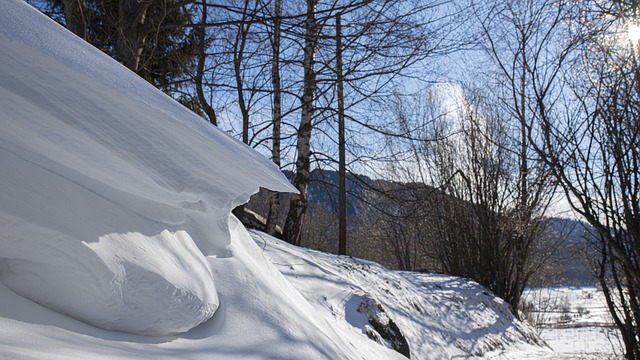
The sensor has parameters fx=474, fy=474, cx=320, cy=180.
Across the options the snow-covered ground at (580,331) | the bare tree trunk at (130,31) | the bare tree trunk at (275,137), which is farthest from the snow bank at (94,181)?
the bare tree trunk at (275,137)

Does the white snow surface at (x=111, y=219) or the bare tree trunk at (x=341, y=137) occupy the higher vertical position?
the bare tree trunk at (x=341, y=137)

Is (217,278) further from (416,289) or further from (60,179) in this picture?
(416,289)

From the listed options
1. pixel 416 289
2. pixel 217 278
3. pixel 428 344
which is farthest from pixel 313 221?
pixel 217 278

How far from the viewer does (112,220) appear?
61.4 inches

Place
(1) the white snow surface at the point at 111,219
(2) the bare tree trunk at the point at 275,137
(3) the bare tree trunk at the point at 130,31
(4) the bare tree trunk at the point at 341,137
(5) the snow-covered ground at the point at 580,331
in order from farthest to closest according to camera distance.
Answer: (2) the bare tree trunk at the point at 275,137, (4) the bare tree trunk at the point at 341,137, (5) the snow-covered ground at the point at 580,331, (3) the bare tree trunk at the point at 130,31, (1) the white snow surface at the point at 111,219

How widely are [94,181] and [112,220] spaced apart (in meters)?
0.15

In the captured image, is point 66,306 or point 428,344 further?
point 428,344

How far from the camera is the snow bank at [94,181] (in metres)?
1.34

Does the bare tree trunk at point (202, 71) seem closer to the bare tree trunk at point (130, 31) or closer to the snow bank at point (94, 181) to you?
the bare tree trunk at point (130, 31)

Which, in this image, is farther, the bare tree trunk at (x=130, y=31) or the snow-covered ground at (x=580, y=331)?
the snow-covered ground at (x=580, y=331)

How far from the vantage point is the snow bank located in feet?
4.39

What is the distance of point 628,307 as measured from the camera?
427 centimetres

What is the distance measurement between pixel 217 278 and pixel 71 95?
977 millimetres

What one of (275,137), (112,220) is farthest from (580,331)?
(112,220)
